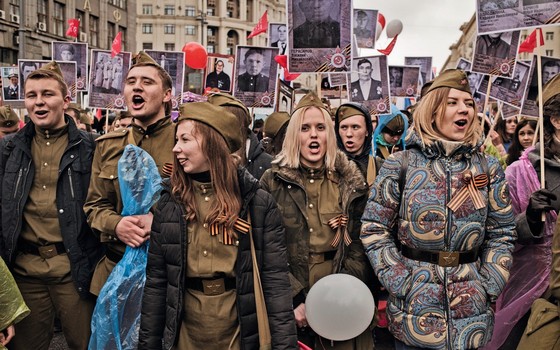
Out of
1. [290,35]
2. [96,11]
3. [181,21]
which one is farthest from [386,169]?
[181,21]

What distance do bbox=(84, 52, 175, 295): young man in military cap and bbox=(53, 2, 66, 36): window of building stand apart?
34.4m

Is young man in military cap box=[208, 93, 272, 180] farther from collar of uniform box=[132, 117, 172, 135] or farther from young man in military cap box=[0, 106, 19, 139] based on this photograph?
young man in military cap box=[0, 106, 19, 139]

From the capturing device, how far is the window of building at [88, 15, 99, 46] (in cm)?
3853

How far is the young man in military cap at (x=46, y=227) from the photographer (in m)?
3.57

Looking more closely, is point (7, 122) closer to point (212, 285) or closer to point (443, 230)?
point (212, 285)

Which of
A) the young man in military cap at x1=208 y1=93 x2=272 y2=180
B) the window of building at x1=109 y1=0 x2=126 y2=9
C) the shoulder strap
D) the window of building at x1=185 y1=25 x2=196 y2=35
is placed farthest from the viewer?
the window of building at x1=185 y1=25 x2=196 y2=35

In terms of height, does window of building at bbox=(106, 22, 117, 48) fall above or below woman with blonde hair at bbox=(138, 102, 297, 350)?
above

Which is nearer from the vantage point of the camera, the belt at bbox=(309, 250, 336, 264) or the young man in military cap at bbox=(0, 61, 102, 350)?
the belt at bbox=(309, 250, 336, 264)

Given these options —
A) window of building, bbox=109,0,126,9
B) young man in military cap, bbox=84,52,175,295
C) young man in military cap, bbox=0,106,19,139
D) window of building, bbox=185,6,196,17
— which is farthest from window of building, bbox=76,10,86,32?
window of building, bbox=185,6,196,17

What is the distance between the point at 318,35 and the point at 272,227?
295cm

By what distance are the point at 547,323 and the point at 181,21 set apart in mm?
→ 85713

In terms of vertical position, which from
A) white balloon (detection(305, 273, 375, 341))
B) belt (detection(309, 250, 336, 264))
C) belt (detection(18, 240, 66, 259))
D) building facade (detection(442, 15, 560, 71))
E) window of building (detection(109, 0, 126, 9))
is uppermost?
building facade (detection(442, 15, 560, 71))

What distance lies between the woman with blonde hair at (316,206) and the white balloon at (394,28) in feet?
31.1

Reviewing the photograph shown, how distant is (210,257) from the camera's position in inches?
111
